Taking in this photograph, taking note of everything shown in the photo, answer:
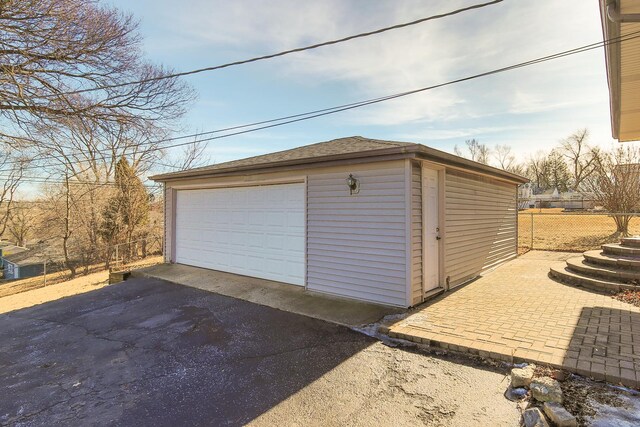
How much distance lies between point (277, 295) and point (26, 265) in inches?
857

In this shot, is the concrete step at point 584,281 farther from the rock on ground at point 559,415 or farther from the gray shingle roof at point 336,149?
the rock on ground at point 559,415

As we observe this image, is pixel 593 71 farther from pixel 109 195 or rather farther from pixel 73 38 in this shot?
pixel 109 195

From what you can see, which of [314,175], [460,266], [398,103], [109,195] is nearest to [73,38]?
[314,175]

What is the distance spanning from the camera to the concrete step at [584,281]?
18.5ft

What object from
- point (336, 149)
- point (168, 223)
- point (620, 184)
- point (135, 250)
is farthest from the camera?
point (135, 250)

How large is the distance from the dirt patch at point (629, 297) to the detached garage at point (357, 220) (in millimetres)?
2320

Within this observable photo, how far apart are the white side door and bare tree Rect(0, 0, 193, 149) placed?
17.0ft

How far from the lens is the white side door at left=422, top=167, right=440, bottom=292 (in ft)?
17.6

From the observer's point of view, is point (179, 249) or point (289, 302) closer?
point (289, 302)

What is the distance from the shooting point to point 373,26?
196 inches

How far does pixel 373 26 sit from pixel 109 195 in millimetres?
16546

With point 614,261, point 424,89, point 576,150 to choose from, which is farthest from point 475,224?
point 576,150

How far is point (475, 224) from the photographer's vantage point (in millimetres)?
7109

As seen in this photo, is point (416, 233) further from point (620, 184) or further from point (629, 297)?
point (620, 184)
